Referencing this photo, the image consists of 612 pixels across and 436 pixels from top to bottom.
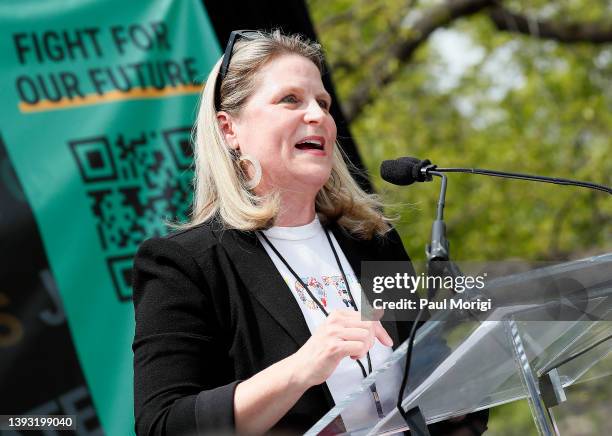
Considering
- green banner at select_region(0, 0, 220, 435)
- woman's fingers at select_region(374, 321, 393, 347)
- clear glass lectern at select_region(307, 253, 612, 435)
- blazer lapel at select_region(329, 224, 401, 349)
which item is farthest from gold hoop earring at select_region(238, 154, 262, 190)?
green banner at select_region(0, 0, 220, 435)

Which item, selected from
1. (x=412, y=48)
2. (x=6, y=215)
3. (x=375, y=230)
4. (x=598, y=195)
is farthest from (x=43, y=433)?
(x=598, y=195)

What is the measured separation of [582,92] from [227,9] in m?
7.29

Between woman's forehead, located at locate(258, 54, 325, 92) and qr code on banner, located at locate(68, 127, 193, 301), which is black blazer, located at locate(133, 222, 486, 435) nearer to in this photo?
woman's forehead, located at locate(258, 54, 325, 92)

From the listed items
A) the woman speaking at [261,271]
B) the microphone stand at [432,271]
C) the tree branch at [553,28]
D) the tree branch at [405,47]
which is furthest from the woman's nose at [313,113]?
the tree branch at [553,28]

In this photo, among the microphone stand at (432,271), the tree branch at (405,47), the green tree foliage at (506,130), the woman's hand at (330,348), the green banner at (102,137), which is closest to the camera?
the microphone stand at (432,271)

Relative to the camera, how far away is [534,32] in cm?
786

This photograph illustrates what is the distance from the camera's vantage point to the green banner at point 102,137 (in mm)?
3055

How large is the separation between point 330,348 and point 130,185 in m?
1.78

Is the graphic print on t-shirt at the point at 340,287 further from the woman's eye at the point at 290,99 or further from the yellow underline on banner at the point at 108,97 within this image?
the yellow underline on banner at the point at 108,97

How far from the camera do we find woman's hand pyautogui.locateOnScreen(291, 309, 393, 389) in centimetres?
163

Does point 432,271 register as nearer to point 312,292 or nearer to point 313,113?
point 312,292

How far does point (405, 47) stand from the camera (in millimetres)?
7562

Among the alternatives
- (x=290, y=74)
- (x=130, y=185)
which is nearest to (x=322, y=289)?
(x=290, y=74)

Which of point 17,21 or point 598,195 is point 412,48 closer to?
point 598,195
